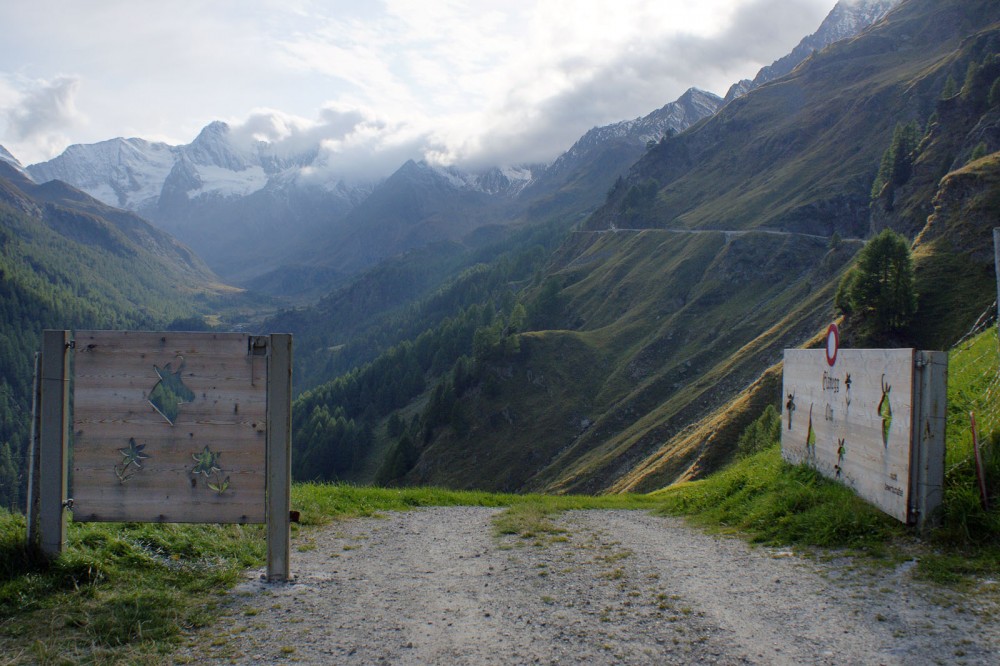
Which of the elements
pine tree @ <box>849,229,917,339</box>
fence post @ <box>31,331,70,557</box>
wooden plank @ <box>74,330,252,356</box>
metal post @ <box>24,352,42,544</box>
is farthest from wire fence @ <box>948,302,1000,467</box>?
pine tree @ <box>849,229,917,339</box>

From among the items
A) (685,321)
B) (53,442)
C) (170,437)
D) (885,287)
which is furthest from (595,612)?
(685,321)

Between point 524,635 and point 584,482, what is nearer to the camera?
point 524,635

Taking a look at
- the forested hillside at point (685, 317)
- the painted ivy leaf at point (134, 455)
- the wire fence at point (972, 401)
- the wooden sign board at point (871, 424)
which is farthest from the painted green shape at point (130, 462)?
the forested hillside at point (685, 317)

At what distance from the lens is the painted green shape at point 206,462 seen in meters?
9.48

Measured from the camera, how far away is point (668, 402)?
9331 cm

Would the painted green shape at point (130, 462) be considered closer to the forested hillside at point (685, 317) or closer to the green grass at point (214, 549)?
the green grass at point (214, 549)

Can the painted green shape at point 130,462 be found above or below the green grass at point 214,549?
above

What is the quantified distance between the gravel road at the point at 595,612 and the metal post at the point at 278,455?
18.7 inches

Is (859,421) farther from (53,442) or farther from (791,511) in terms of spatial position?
(53,442)

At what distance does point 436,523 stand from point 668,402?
82275mm

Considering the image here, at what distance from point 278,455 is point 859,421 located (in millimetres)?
10389

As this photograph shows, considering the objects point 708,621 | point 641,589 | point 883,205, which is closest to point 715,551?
point 641,589

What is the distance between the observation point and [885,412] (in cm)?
1094

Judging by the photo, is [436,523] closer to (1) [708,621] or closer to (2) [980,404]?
(1) [708,621]
